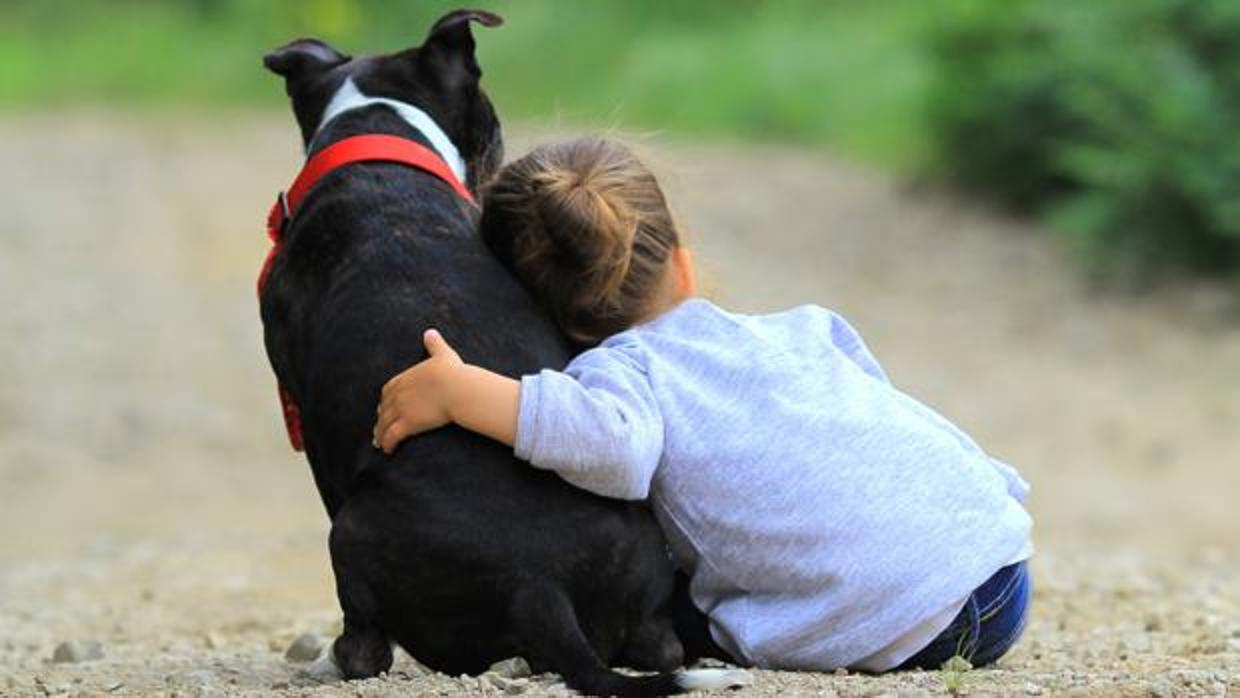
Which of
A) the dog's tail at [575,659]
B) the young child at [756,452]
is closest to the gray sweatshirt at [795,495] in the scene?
the young child at [756,452]

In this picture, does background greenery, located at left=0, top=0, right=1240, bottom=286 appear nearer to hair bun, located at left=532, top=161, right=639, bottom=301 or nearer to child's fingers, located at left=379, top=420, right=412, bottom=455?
hair bun, located at left=532, top=161, right=639, bottom=301

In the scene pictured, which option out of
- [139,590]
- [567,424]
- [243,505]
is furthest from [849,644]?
[243,505]

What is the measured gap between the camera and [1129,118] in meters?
12.9

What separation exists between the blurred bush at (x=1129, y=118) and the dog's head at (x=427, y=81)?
315 inches

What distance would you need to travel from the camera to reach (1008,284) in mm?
13766

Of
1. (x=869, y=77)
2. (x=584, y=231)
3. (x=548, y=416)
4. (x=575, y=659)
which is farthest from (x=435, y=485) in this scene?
(x=869, y=77)

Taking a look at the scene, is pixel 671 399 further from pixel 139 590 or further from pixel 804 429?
pixel 139 590

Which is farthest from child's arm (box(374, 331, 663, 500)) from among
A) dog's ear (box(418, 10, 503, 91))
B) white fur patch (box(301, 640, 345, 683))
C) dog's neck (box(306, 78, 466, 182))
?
dog's ear (box(418, 10, 503, 91))

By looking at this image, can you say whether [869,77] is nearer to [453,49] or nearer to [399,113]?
[453,49]

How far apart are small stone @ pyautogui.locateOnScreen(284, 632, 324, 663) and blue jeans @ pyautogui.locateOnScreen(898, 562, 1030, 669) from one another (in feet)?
4.32

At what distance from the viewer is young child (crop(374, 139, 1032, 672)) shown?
4.12 meters

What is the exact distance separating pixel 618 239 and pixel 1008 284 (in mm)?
9824

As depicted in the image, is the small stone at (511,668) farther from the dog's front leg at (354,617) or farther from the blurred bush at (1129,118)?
the blurred bush at (1129,118)

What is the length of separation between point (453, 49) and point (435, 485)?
1153mm
